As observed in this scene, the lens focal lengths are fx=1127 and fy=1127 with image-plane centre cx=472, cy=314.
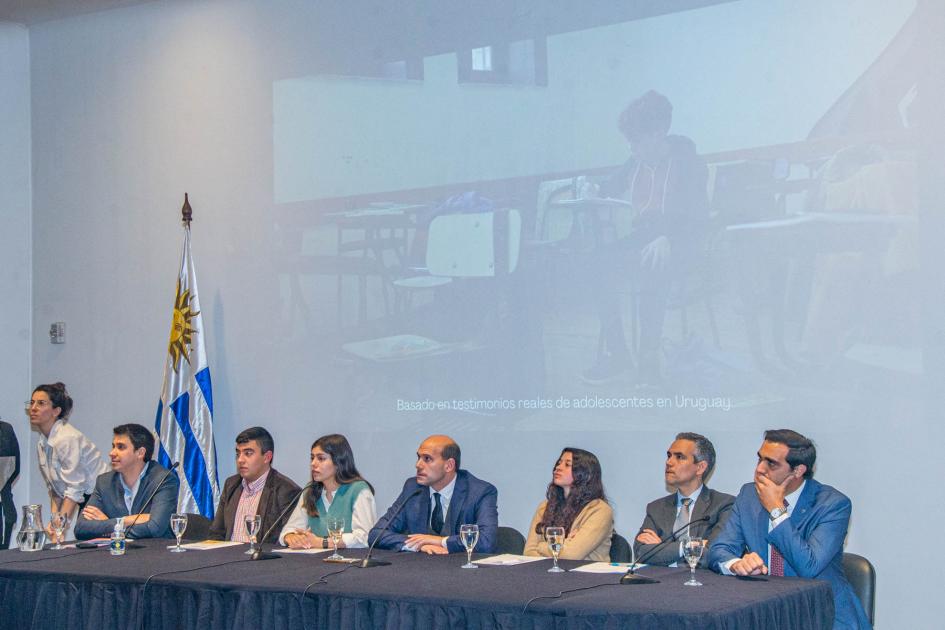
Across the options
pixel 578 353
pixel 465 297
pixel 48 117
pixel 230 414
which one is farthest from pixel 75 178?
pixel 578 353

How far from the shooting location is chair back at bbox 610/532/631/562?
4.41m

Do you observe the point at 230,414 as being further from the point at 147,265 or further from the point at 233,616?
the point at 233,616

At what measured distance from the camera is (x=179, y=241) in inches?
259

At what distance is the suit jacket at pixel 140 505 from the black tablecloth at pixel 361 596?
67 centimetres

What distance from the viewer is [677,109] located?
5.18m

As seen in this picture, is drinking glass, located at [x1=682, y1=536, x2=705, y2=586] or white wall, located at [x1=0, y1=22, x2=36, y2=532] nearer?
drinking glass, located at [x1=682, y1=536, x2=705, y2=586]

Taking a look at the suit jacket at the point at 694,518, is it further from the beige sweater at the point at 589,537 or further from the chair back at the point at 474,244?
the chair back at the point at 474,244

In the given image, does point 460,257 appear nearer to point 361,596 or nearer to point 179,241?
point 179,241

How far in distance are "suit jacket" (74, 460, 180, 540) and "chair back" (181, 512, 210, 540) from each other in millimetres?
110

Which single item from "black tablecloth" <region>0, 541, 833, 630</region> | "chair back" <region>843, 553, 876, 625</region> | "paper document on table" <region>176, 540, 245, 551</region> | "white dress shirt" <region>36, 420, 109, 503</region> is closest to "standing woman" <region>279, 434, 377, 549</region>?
"paper document on table" <region>176, 540, 245, 551</region>

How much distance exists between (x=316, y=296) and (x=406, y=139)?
980 mm

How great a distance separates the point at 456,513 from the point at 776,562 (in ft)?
4.57

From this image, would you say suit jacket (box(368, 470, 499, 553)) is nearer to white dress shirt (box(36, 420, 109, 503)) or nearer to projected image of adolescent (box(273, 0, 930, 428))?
projected image of adolescent (box(273, 0, 930, 428))

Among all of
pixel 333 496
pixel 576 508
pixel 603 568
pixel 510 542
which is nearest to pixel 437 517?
pixel 510 542
